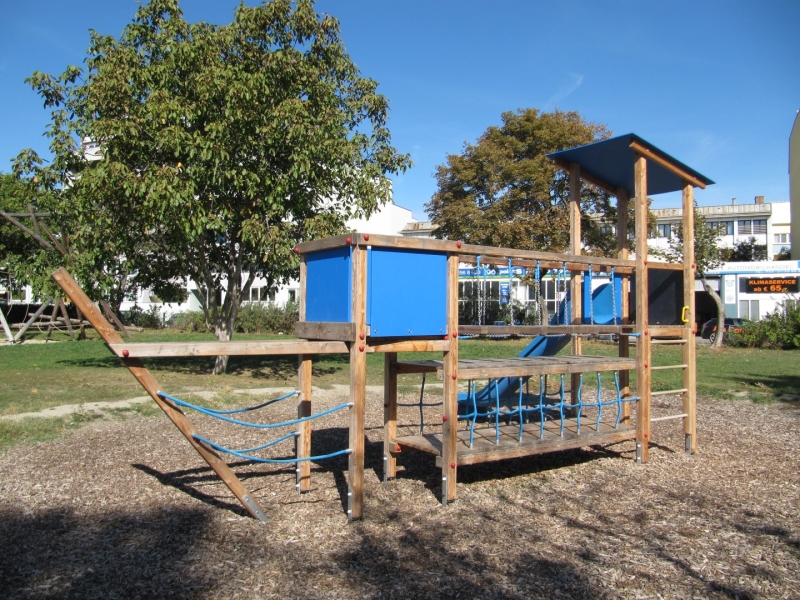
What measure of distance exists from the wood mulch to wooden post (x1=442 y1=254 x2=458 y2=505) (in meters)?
0.22

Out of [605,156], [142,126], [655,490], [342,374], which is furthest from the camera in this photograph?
[342,374]

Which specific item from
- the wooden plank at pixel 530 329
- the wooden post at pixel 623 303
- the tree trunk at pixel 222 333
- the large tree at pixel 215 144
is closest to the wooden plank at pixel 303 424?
the wooden plank at pixel 530 329

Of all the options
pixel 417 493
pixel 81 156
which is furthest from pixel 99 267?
pixel 417 493

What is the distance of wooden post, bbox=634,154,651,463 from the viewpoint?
725 cm

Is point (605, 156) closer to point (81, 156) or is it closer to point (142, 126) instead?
point (142, 126)

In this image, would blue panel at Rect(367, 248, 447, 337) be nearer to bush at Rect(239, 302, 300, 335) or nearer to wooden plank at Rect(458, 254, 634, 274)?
wooden plank at Rect(458, 254, 634, 274)

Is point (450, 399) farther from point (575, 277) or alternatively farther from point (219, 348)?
point (575, 277)

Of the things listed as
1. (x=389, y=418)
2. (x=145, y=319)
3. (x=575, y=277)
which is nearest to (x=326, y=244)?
(x=389, y=418)

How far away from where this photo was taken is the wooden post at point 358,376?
16.6 feet

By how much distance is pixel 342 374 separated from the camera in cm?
1502

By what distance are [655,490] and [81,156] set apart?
12743 millimetres

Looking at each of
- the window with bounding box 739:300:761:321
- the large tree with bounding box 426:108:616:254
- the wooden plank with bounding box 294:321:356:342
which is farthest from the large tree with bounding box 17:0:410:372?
the window with bounding box 739:300:761:321

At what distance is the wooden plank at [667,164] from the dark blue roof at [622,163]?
2cm

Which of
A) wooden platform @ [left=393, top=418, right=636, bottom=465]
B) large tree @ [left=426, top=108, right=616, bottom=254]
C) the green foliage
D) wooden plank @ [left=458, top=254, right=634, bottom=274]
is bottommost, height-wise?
wooden platform @ [left=393, top=418, right=636, bottom=465]
